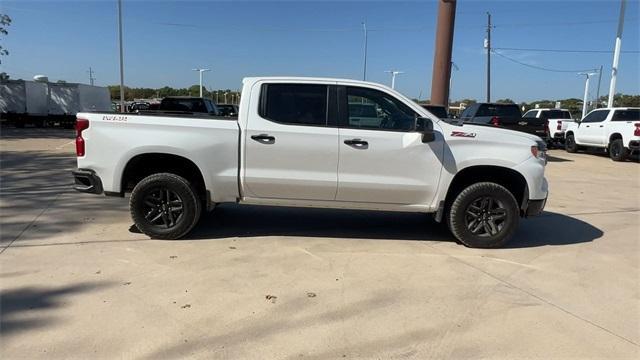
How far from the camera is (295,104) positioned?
570 cm

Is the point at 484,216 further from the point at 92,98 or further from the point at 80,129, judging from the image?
the point at 92,98

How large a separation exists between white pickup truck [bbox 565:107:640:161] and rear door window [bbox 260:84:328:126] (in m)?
14.5

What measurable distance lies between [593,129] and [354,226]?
15.9m

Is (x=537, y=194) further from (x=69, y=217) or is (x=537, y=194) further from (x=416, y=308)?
(x=69, y=217)

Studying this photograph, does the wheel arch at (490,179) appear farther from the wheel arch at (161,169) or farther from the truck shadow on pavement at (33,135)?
the truck shadow on pavement at (33,135)

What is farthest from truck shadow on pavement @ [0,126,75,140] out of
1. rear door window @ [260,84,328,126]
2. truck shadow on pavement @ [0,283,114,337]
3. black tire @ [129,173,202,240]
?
truck shadow on pavement @ [0,283,114,337]

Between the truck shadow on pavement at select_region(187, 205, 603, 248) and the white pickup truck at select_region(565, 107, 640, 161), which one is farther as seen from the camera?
the white pickup truck at select_region(565, 107, 640, 161)

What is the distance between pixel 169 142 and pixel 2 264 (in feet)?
6.47

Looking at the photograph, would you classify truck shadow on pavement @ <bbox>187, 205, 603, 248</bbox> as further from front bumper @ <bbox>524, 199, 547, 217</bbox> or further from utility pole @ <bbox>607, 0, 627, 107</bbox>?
Result: utility pole @ <bbox>607, 0, 627, 107</bbox>

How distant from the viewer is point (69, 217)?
671cm

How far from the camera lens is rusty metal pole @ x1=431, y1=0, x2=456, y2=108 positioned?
21.4 metres

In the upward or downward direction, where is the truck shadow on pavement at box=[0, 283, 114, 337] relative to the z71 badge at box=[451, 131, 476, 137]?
downward

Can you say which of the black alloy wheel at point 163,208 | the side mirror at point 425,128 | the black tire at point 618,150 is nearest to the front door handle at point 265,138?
the black alloy wheel at point 163,208

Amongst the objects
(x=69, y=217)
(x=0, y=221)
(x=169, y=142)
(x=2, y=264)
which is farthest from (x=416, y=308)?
(x=0, y=221)
